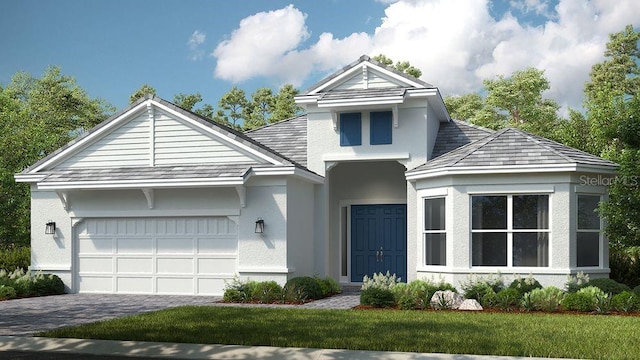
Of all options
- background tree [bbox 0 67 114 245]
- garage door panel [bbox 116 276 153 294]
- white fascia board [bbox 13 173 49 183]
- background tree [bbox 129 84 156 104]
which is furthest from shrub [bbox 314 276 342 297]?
background tree [bbox 129 84 156 104]

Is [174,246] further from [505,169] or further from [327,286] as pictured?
[505,169]

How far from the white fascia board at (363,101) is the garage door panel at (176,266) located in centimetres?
598

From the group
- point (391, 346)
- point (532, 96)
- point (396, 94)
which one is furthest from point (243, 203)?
point (532, 96)

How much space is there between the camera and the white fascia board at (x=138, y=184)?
1805 centimetres

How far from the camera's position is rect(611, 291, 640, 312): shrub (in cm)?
1483

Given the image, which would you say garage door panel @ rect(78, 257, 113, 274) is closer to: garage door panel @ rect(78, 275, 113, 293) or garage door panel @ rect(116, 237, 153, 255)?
garage door panel @ rect(78, 275, 113, 293)

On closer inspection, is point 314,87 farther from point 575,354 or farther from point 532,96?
point 532,96

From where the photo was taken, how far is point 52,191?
66.6 ft

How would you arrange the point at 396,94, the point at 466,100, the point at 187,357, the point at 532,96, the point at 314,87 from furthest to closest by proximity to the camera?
the point at 466,100 < the point at 532,96 < the point at 314,87 < the point at 396,94 < the point at 187,357

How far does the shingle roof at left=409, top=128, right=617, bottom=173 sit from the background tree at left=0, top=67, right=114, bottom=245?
17.4 meters

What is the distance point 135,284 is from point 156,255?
109 centimetres

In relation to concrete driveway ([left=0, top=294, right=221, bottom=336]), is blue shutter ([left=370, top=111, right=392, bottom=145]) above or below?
above

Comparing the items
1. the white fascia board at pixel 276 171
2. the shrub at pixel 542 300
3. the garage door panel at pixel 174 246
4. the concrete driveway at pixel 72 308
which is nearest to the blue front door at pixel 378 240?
the white fascia board at pixel 276 171

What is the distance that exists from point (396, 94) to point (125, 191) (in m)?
8.30
